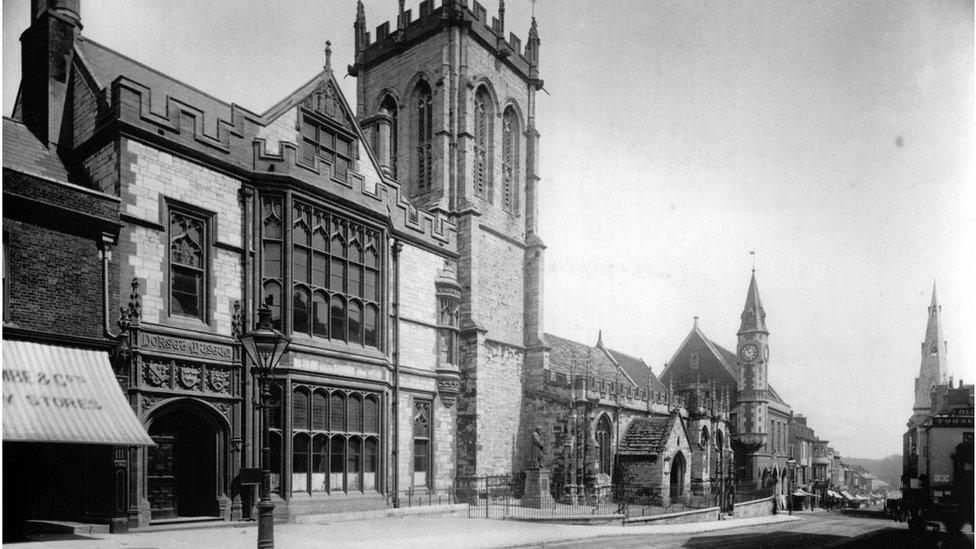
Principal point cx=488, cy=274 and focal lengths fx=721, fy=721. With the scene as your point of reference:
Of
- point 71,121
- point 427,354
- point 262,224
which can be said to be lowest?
point 427,354

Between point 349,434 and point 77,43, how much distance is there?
11.9 metres

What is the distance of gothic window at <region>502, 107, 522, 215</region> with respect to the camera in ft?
115

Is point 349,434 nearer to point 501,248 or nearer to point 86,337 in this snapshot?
point 86,337

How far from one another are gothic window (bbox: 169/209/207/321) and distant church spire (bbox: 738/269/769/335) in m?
45.4

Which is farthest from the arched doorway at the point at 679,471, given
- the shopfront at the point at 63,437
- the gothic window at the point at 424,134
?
the shopfront at the point at 63,437

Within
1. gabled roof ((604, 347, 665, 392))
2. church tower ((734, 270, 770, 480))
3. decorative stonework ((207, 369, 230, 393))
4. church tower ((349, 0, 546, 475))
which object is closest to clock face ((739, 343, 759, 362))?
church tower ((734, 270, 770, 480))

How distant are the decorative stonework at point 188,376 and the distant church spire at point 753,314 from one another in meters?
45.7

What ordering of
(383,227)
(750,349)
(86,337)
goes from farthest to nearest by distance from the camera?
(750,349)
(383,227)
(86,337)

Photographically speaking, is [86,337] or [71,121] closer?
[86,337]

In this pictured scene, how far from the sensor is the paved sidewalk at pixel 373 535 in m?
13.2

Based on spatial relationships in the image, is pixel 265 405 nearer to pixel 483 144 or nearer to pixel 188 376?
pixel 188 376

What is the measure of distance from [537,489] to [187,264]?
15.9 meters

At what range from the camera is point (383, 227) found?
21672 millimetres

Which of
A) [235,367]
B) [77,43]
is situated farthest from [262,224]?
[77,43]
